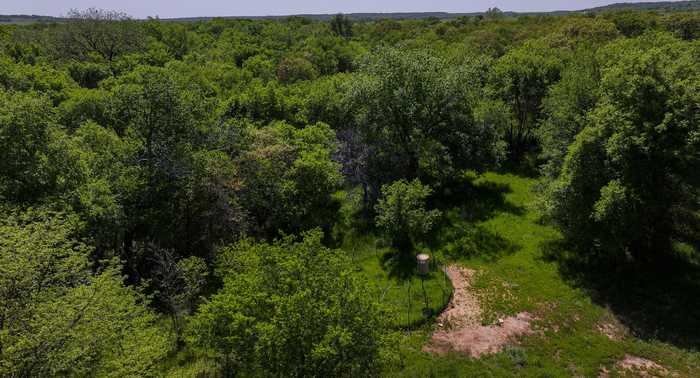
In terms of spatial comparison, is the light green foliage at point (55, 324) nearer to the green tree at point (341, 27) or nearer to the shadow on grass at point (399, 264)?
the shadow on grass at point (399, 264)

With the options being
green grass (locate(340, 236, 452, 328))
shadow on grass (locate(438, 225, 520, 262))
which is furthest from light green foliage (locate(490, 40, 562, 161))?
green grass (locate(340, 236, 452, 328))

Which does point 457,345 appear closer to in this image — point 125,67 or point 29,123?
point 29,123

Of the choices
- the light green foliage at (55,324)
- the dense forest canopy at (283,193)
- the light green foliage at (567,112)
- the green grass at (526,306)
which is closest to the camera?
the light green foliage at (55,324)

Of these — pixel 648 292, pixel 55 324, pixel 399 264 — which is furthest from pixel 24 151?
pixel 648 292

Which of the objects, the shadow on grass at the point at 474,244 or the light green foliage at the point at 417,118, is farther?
the light green foliage at the point at 417,118

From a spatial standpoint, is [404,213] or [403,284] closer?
[403,284]

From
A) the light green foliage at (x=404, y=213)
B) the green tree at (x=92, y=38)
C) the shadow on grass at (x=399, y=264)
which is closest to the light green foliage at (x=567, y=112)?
the light green foliage at (x=404, y=213)

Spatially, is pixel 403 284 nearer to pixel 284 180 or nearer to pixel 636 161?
pixel 284 180
